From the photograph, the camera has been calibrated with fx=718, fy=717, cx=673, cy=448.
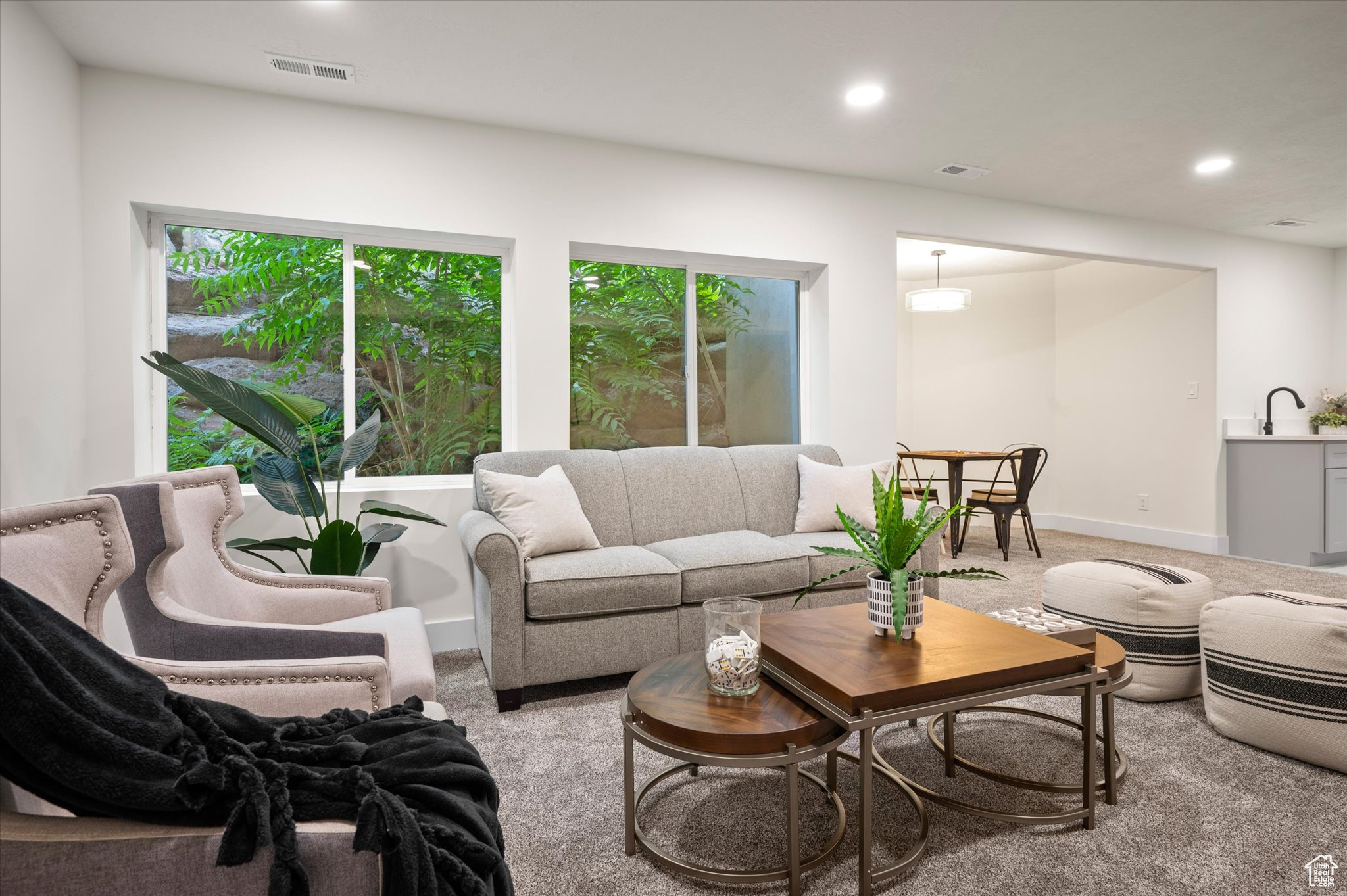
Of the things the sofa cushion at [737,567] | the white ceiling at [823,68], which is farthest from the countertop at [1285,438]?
the sofa cushion at [737,567]

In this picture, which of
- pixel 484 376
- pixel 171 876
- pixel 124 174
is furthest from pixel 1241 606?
pixel 124 174

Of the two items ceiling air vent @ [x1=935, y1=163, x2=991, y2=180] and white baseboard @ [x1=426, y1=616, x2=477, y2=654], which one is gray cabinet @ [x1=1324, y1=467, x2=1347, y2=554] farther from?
white baseboard @ [x1=426, y1=616, x2=477, y2=654]

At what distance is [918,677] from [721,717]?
1.55 feet

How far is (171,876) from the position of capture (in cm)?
88

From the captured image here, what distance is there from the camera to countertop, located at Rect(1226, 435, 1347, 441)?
17.2 ft

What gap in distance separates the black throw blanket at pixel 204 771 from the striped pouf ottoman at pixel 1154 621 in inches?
97.2

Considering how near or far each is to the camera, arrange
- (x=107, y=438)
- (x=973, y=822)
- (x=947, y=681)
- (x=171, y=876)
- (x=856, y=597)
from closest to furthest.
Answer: (x=171, y=876), (x=947, y=681), (x=973, y=822), (x=107, y=438), (x=856, y=597)

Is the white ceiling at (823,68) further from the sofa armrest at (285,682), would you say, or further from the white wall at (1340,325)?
the white wall at (1340,325)

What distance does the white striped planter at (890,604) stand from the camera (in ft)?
6.25

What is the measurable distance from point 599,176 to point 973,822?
3319 mm

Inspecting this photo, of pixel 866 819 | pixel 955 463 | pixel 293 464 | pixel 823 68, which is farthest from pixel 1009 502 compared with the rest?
pixel 293 464

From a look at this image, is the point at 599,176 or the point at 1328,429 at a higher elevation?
the point at 599,176

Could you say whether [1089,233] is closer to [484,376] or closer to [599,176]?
[599,176]

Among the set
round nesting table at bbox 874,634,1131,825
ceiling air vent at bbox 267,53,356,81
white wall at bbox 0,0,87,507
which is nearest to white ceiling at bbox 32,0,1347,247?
ceiling air vent at bbox 267,53,356,81
